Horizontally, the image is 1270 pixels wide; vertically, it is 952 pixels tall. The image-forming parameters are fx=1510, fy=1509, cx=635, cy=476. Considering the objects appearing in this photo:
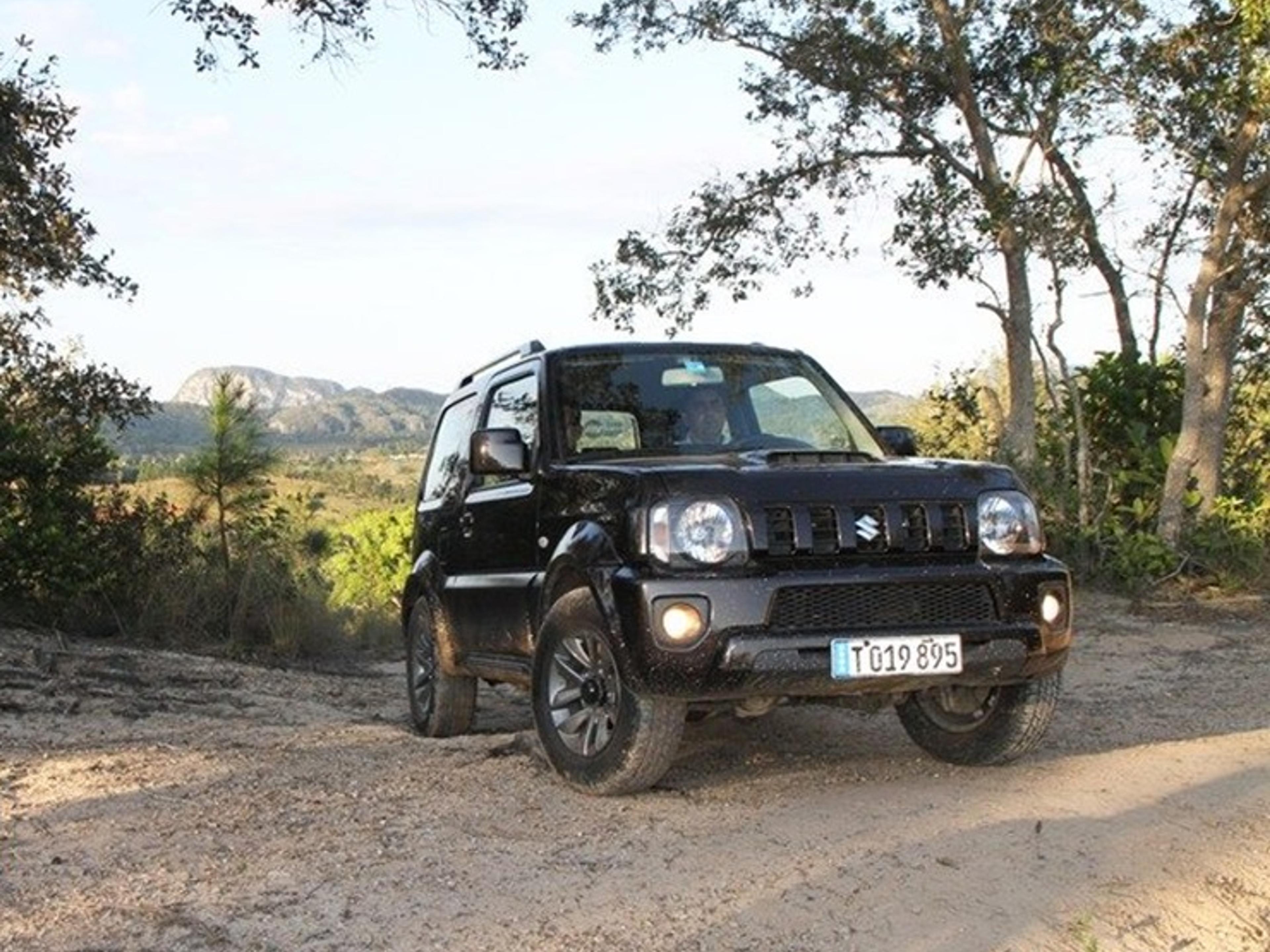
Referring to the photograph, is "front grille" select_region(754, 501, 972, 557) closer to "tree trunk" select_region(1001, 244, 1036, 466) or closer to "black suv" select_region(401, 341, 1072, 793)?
"black suv" select_region(401, 341, 1072, 793)

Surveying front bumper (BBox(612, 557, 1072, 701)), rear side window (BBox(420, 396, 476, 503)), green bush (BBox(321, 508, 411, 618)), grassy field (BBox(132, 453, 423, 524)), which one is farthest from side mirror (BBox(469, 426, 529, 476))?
green bush (BBox(321, 508, 411, 618))

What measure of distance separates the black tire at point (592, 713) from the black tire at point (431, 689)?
5.45 ft

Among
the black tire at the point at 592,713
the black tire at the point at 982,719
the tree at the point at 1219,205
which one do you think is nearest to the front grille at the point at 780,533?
the black tire at the point at 592,713

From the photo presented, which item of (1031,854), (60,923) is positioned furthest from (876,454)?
(60,923)

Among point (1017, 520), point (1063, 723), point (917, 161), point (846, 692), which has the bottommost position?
point (1063, 723)

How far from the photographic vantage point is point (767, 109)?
17.0 meters

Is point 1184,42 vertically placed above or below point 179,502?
above

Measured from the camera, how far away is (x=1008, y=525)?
5828mm

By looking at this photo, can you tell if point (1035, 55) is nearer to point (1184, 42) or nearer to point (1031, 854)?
point (1184, 42)

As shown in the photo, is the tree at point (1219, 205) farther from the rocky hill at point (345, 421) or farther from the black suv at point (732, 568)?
the rocky hill at point (345, 421)

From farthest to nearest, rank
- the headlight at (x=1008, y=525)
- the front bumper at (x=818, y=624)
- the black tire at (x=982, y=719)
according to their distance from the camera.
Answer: the black tire at (x=982, y=719)
the headlight at (x=1008, y=525)
the front bumper at (x=818, y=624)

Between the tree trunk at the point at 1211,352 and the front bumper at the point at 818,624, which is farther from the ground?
the tree trunk at the point at 1211,352

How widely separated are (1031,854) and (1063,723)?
11.0 ft

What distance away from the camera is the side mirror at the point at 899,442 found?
684 cm
